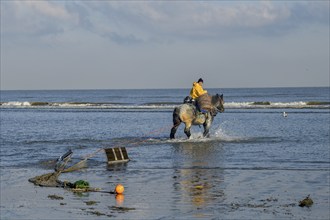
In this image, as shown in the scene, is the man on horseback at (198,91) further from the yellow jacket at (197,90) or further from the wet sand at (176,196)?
the wet sand at (176,196)

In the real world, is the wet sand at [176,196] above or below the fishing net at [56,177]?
below

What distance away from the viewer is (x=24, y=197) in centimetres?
1695

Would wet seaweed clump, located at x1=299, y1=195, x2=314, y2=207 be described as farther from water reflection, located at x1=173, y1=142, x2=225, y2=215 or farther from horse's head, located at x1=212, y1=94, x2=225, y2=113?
horse's head, located at x1=212, y1=94, x2=225, y2=113

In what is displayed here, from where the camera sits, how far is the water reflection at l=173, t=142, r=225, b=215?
630 inches

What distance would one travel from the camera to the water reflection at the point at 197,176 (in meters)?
16.0

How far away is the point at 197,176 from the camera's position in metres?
20.5

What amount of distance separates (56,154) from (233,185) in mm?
10680

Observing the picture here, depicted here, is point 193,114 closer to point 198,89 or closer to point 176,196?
point 198,89

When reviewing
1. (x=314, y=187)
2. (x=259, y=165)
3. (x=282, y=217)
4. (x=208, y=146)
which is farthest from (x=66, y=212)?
(x=208, y=146)

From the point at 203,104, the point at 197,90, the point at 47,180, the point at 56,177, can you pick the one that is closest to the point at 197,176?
the point at 56,177

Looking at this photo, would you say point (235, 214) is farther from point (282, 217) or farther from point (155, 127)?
point (155, 127)

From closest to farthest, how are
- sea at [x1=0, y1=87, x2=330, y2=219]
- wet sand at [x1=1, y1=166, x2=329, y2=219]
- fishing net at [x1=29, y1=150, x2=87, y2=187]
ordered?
wet sand at [x1=1, y1=166, x2=329, y2=219] → sea at [x1=0, y1=87, x2=330, y2=219] → fishing net at [x1=29, y1=150, x2=87, y2=187]

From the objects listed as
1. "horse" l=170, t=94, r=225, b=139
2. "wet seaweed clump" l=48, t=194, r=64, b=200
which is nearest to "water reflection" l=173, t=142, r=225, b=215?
"horse" l=170, t=94, r=225, b=139

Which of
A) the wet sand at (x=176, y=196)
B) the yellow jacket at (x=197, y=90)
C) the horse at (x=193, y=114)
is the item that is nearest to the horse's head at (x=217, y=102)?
the horse at (x=193, y=114)
